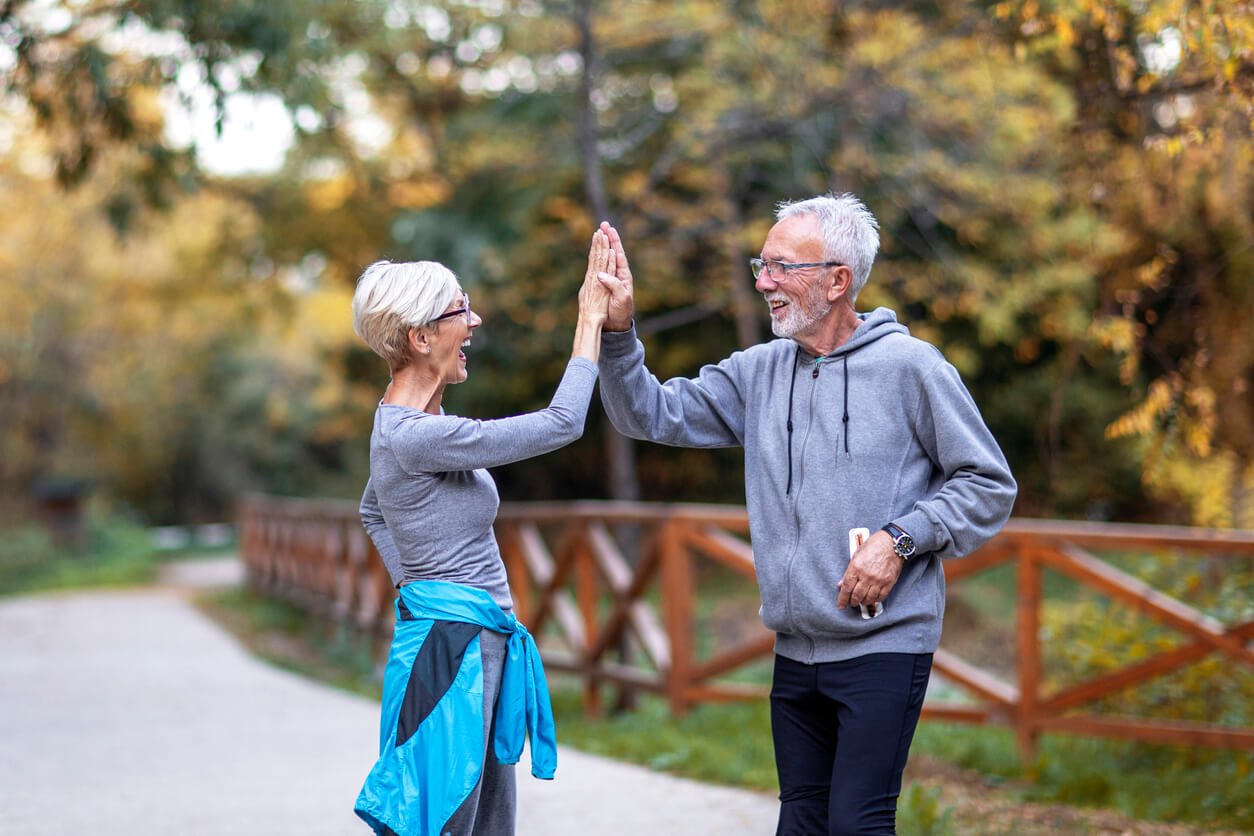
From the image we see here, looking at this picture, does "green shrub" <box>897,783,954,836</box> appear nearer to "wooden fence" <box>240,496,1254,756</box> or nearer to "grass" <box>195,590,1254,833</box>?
"grass" <box>195,590,1254,833</box>

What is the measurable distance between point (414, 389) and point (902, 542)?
1.10 meters

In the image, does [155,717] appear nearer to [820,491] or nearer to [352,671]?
[352,671]

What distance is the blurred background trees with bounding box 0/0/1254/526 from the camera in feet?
20.4

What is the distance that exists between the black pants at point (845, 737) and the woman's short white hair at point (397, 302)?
1.10m

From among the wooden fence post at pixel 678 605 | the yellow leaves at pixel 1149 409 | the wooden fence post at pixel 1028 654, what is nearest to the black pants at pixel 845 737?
the yellow leaves at pixel 1149 409

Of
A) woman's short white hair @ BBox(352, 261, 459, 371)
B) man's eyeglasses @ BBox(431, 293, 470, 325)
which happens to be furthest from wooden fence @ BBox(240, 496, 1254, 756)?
woman's short white hair @ BBox(352, 261, 459, 371)

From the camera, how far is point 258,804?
5.68 meters

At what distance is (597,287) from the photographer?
303 centimetres

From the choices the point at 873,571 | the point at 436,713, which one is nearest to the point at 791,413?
the point at 873,571

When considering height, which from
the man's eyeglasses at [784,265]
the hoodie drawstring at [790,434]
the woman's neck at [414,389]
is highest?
the man's eyeglasses at [784,265]

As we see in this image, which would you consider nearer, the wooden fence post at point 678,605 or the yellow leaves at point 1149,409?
the yellow leaves at point 1149,409

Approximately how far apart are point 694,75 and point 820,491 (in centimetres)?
938

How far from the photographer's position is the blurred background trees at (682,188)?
20.4ft

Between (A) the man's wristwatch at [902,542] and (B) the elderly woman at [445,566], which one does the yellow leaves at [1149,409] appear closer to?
(A) the man's wristwatch at [902,542]
